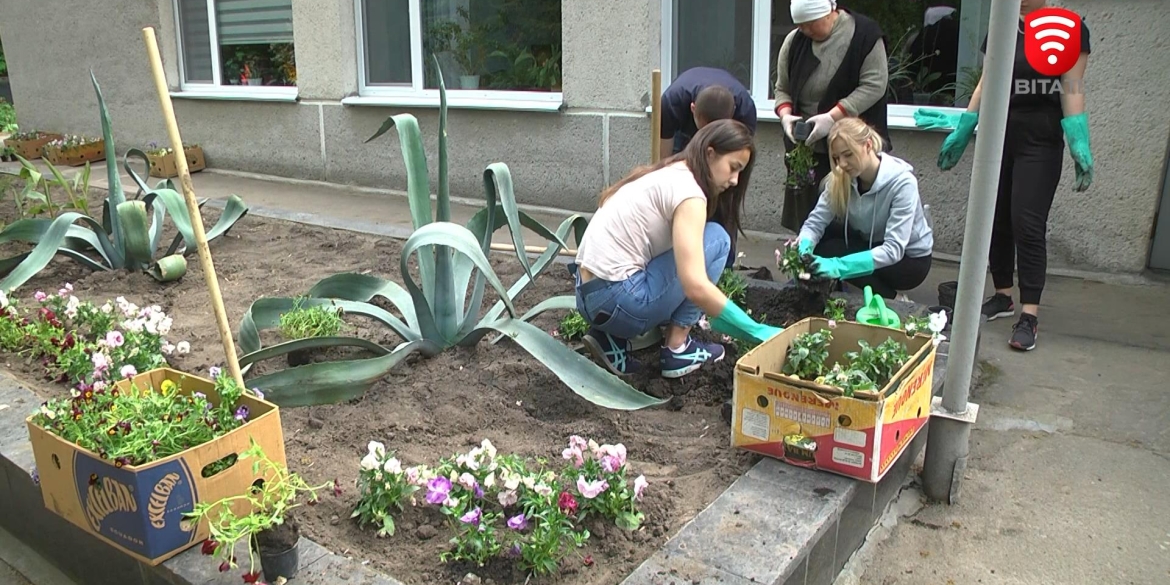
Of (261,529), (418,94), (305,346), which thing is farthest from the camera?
(418,94)

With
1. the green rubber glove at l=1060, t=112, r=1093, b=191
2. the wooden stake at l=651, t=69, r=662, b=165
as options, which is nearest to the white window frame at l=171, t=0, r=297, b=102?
the wooden stake at l=651, t=69, r=662, b=165

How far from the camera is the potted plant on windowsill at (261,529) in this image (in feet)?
6.12

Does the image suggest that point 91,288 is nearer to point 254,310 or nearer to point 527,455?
point 254,310

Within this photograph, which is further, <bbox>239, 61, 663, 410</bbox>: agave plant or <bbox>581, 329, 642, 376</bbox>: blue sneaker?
<bbox>581, 329, 642, 376</bbox>: blue sneaker

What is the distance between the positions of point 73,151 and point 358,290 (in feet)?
25.6

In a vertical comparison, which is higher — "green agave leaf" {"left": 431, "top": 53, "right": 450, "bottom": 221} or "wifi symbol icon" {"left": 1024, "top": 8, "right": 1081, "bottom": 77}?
"wifi symbol icon" {"left": 1024, "top": 8, "right": 1081, "bottom": 77}

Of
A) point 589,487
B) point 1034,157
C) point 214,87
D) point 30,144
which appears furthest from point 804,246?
point 30,144

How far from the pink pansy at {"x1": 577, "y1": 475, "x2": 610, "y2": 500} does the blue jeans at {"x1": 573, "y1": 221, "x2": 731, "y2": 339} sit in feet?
3.36

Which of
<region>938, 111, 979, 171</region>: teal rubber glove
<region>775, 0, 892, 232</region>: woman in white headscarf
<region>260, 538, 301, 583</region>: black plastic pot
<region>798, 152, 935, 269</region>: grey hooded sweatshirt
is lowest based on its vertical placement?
<region>260, 538, 301, 583</region>: black plastic pot

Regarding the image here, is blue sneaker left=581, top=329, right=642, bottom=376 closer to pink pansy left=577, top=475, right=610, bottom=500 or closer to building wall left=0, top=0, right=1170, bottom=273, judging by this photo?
pink pansy left=577, top=475, right=610, bottom=500

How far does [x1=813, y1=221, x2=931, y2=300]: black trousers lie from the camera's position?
370cm

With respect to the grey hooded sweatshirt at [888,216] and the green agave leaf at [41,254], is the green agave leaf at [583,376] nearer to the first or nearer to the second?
the grey hooded sweatshirt at [888,216]

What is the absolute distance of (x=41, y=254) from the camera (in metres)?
4.18

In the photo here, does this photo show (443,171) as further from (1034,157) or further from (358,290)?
(1034,157)
